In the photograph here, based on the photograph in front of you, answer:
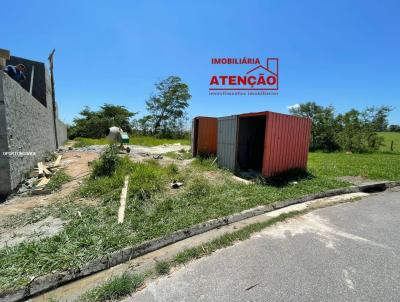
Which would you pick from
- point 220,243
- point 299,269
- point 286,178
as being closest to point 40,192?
point 220,243

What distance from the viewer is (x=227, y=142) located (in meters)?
7.83

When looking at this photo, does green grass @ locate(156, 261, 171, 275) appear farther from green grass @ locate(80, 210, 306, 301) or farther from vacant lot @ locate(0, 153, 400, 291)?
vacant lot @ locate(0, 153, 400, 291)

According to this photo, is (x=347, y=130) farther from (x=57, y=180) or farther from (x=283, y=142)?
(x=57, y=180)

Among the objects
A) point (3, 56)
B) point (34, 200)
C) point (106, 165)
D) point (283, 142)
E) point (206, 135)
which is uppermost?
point (3, 56)

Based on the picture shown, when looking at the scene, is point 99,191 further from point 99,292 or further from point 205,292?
point 205,292

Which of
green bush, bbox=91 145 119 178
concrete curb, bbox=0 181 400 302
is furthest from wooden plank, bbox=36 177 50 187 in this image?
concrete curb, bbox=0 181 400 302

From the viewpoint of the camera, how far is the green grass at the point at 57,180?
5279 mm

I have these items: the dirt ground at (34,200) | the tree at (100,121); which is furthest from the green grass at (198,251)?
the tree at (100,121)

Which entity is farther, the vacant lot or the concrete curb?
the vacant lot

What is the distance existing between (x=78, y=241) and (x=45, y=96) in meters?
9.99

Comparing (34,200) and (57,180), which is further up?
(57,180)

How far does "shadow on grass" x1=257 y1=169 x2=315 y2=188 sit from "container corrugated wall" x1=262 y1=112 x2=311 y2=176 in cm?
17

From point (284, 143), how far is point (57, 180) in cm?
690

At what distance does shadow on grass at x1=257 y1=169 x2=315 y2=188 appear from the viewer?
5970mm
